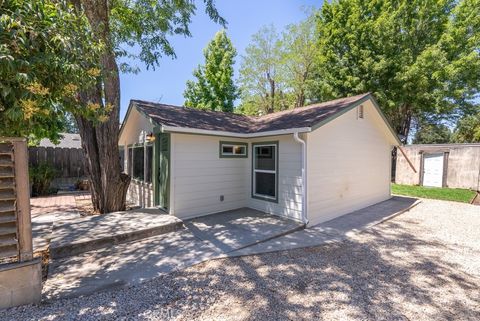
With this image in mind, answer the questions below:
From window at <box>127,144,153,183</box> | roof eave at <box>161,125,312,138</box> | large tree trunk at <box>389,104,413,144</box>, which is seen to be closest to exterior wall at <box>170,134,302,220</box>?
roof eave at <box>161,125,312,138</box>

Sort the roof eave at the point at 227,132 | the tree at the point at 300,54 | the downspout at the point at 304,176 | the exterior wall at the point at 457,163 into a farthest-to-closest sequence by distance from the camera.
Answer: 1. the tree at the point at 300,54
2. the exterior wall at the point at 457,163
3. the downspout at the point at 304,176
4. the roof eave at the point at 227,132

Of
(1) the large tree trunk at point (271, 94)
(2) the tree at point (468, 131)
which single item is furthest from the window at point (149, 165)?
(2) the tree at point (468, 131)

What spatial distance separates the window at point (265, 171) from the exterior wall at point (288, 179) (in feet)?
0.57

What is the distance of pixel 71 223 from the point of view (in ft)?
17.7

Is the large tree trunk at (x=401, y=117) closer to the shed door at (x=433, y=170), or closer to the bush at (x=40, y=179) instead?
the shed door at (x=433, y=170)

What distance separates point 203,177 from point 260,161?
1.86m

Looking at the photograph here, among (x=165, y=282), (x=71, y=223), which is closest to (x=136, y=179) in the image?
(x=71, y=223)

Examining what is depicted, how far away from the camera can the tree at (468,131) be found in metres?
19.9

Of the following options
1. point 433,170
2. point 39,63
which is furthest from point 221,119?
point 433,170

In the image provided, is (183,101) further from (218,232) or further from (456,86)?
(456,86)

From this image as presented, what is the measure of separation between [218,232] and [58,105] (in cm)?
379

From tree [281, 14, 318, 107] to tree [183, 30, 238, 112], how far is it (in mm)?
4679

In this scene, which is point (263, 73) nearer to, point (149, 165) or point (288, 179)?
point (149, 165)

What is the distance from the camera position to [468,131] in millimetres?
22797
